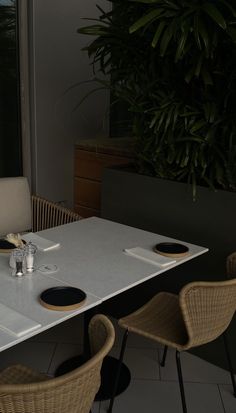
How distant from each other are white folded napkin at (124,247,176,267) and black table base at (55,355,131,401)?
0.70 metres

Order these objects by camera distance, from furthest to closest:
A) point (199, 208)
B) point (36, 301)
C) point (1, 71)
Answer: point (1, 71) → point (199, 208) → point (36, 301)

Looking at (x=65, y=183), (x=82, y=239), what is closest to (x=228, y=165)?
(x=82, y=239)

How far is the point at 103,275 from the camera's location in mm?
1886

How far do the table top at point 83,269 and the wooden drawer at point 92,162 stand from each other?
88 centimetres

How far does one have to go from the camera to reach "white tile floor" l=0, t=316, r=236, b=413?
2219 mm

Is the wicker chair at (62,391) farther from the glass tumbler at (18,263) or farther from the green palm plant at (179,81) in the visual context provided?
the green palm plant at (179,81)

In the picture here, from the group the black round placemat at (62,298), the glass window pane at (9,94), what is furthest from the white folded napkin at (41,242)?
the glass window pane at (9,94)

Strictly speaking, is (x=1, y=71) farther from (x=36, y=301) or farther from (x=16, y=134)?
(x=36, y=301)

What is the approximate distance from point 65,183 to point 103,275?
221 centimetres

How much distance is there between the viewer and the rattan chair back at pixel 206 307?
175 cm

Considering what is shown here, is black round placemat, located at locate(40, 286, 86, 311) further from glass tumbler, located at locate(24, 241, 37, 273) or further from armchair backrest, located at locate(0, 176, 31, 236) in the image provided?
armchair backrest, located at locate(0, 176, 31, 236)

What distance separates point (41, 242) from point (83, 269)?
1.22 ft

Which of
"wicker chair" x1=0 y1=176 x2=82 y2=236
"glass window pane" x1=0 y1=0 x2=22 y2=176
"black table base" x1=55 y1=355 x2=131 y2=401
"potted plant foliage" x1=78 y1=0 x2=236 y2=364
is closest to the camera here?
"potted plant foliage" x1=78 y1=0 x2=236 y2=364

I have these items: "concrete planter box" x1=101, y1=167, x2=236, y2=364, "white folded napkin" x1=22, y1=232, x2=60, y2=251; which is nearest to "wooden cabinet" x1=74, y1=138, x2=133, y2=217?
"concrete planter box" x1=101, y1=167, x2=236, y2=364
